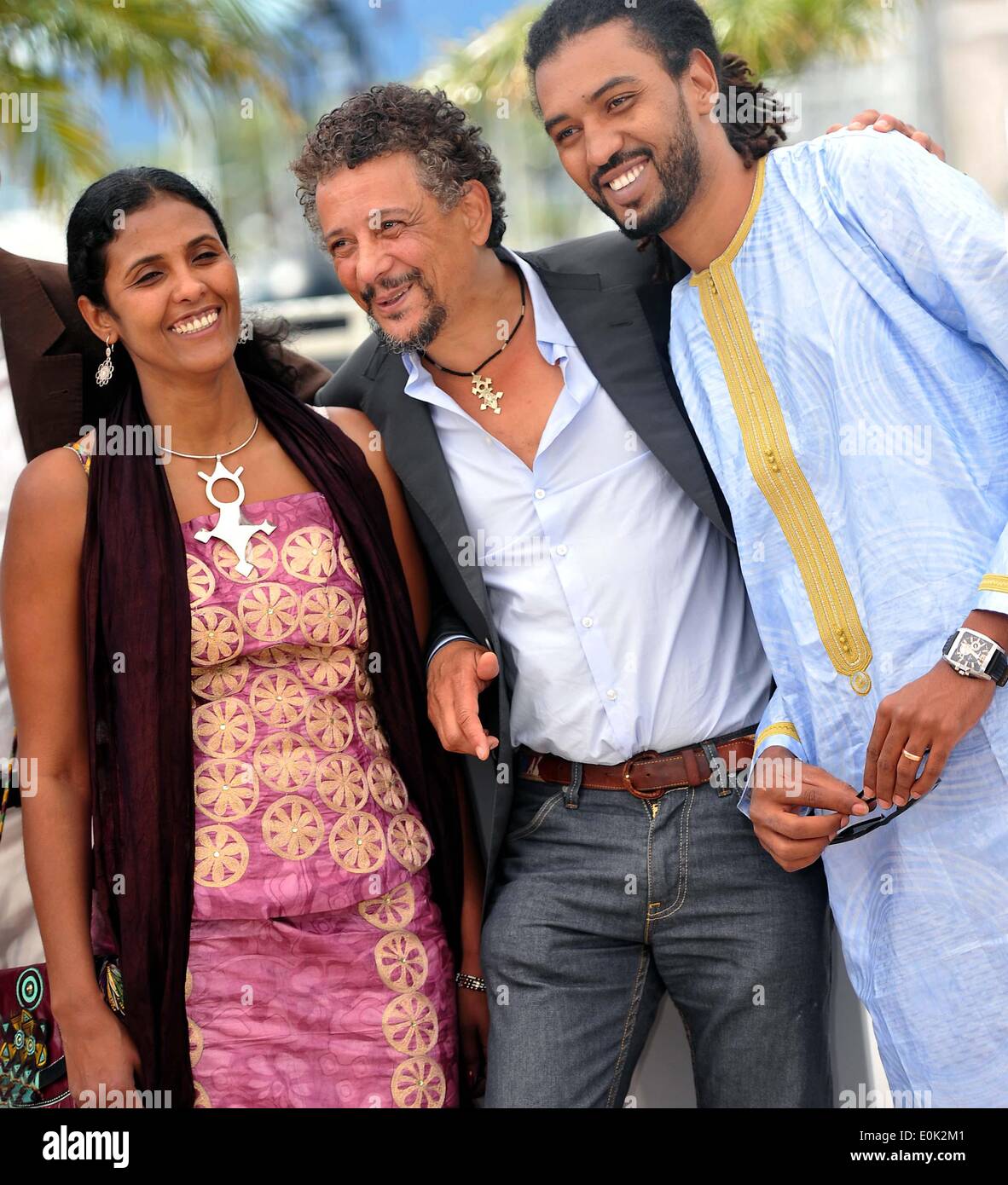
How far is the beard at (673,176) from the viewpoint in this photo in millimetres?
2355

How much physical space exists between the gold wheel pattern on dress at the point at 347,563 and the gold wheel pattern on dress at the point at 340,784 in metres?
0.34

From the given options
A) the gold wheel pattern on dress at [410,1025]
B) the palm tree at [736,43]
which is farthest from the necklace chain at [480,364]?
the palm tree at [736,43]

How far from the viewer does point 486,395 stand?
2.63m

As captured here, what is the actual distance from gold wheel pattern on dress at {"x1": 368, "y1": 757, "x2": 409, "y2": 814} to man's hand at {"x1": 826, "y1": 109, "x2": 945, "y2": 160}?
1.45 metres

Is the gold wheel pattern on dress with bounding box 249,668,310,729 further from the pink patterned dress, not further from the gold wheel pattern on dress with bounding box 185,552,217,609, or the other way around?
the gold wheel pattern on dress with bounding box 185,552,217,609

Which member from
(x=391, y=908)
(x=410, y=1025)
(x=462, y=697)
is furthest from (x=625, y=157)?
(x=410, y=1025)

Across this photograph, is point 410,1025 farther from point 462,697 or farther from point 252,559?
point 252,559

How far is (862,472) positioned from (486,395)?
30.8 inches

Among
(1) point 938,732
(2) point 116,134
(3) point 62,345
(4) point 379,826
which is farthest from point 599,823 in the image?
(2) point 116,134

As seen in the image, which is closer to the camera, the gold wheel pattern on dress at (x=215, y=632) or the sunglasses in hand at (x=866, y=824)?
the sunglasses in hand at (x=866, y=824)

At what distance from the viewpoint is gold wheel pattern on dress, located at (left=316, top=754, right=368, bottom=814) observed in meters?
2.46

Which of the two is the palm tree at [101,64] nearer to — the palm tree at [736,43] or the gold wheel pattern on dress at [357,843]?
the palm tree at [736,43]

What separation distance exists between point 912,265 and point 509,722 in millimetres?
1102
